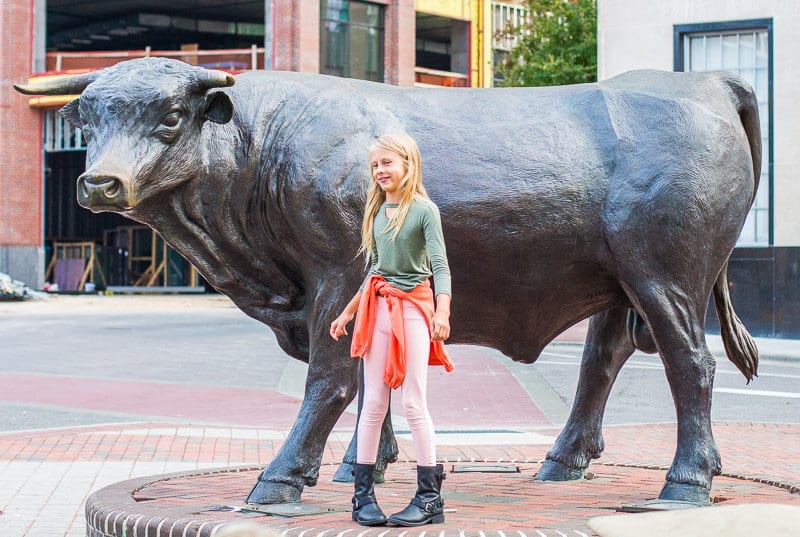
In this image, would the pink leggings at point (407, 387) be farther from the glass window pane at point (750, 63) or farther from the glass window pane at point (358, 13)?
the glass window pane at point (358, 13)

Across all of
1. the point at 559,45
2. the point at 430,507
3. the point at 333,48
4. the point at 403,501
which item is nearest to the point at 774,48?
the point at 403,501

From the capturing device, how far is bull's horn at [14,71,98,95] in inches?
201

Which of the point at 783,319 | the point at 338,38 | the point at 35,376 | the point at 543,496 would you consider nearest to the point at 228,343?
the point at 35,376

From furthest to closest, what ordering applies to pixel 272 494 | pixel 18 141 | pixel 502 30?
pixel 502 30, pixel 18 141, pixel 272 494

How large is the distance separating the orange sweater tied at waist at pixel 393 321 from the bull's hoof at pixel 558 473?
1.74 m

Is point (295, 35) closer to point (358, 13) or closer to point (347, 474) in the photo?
point (358, 13)

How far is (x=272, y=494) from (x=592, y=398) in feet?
6.85

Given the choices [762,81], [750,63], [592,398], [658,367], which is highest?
[750,63]

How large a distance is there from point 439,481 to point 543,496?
3.43ft

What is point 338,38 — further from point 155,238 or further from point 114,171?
point 114,171

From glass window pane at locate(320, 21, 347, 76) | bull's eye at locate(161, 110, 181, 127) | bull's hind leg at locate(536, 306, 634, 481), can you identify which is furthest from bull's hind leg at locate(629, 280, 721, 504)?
glass window pane at locate(320, 21, 347, 76)

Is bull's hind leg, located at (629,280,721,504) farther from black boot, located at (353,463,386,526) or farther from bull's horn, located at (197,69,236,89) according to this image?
bull's horn, located at (197,69,236,89)

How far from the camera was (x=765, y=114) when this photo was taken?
19578 mm

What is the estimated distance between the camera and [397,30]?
39500 millimetres
